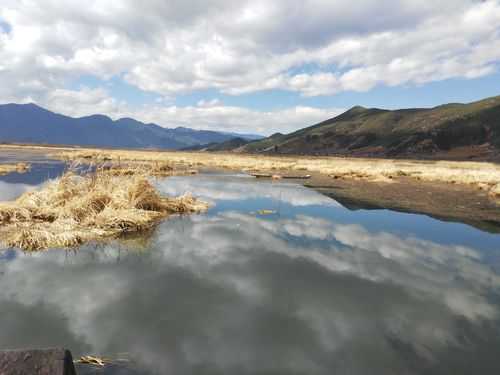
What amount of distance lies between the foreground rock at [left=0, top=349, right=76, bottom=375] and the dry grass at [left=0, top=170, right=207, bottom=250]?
10.1 metres

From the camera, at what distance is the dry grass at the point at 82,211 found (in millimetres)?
13156

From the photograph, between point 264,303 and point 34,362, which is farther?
point 264,303

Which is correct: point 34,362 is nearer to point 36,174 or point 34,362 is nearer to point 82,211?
point 82,211

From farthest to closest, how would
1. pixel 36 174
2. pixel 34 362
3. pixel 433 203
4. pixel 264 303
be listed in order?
1. pixel 36 174
2. pixel 433 203
3. pixel 264 303
4. pixel 34 362

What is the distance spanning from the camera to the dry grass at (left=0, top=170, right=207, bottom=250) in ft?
43.2

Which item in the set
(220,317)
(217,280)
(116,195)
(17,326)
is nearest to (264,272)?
(217,280)

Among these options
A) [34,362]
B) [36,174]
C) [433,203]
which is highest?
[34,362]

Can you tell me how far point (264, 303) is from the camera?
866cm

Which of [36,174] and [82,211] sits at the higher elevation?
[36,174]

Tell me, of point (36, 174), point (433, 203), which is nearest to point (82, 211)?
point (433, 203)

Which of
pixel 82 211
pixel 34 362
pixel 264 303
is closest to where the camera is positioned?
pixel 34 362

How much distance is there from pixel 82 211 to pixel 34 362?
13.4m

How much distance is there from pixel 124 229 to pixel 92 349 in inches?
375

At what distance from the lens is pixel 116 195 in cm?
1723
